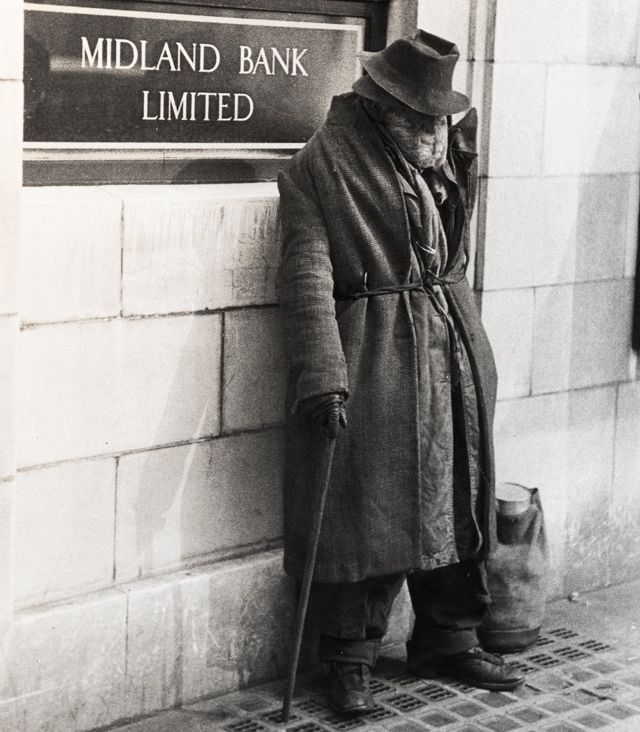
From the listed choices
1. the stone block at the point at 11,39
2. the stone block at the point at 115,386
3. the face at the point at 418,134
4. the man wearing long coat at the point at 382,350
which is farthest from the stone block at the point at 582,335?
the stone block at the point at 11,39

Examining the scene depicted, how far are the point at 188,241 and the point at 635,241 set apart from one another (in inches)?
93.4

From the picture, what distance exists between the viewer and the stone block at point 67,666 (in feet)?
16.3

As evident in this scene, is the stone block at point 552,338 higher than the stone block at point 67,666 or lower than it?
higher

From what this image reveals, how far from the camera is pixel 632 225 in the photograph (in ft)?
22.1

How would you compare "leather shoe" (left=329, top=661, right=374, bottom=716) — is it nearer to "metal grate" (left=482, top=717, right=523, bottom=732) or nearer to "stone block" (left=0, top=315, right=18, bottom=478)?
"metal grate" (left=482, top=717, right=523, bottom=732)

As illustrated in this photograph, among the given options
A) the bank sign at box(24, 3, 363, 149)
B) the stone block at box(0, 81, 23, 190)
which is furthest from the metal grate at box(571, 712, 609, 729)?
the stone block at box(0, 81, 23, 190)

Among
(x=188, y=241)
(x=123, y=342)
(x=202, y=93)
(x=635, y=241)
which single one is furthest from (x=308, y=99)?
(x=635, y=241)

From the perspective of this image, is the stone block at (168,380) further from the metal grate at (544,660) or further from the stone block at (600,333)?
the stone block at (600,333)

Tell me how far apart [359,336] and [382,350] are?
0.09 metres

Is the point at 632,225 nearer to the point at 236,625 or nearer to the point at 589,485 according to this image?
the point at 589,485

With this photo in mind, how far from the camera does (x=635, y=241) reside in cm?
676

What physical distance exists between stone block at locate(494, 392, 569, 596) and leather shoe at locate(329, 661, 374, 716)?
4.04 ft

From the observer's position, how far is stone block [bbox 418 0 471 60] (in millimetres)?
5793

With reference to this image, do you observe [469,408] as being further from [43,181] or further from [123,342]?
[43,181]
